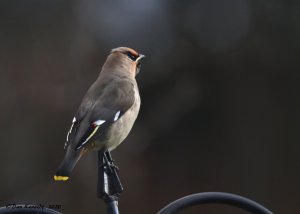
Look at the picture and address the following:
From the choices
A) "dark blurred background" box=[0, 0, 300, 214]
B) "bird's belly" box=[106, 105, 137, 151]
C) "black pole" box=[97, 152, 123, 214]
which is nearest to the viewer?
→ "black pole" box=[97, 152, 123, 214]

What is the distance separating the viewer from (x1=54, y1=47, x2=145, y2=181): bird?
3.23 meters

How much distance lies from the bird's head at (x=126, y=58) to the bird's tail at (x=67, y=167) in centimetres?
80

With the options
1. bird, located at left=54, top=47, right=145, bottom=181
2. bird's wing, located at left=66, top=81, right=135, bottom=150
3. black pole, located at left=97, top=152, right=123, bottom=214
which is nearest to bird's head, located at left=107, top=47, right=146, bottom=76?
bird, located at left=54, top=47, right=145, bottom=181

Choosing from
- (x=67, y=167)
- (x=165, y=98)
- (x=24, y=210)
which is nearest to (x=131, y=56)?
(x=67, y=167)

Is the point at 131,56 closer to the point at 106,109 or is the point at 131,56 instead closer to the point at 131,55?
the point at 131,55

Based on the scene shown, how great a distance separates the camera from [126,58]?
389 centimetres

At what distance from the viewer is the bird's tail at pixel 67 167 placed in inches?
121

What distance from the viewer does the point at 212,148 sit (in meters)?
11.1

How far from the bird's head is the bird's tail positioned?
797 millimetres

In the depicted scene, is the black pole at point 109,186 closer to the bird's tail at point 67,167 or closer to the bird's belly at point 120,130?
the bird's tail at point 67,167

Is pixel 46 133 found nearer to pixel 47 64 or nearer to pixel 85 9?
pixel 47 64

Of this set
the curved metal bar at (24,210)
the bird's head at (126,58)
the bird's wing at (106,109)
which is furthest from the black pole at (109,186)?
the bird's head at (126,58)

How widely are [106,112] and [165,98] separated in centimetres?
823

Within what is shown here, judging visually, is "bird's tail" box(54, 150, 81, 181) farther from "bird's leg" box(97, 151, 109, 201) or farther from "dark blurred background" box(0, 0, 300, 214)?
"dark blurred background" box(0, 0, 300, 214)
